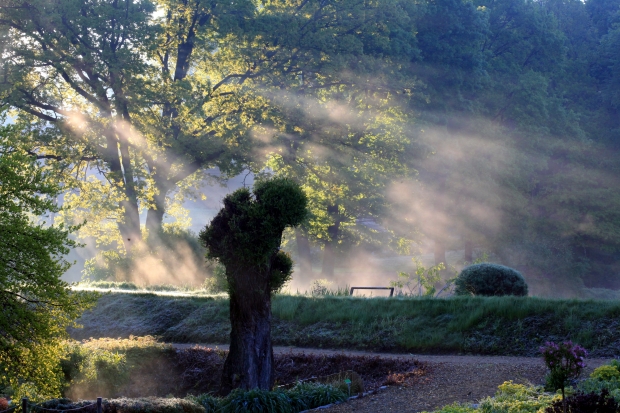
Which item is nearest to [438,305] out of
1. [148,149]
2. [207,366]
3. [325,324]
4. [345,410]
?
[325,324]

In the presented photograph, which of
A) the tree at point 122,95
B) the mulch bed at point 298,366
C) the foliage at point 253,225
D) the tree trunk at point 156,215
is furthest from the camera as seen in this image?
the tree trunk at point 156,215

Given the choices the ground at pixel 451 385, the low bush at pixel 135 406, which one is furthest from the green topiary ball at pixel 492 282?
the low bush at pixel 135 406

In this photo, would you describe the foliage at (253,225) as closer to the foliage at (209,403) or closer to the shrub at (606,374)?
the foliage at (209,403)

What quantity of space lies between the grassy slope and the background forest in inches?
335

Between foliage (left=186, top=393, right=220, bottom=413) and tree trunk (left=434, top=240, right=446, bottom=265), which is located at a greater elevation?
tree trunk (left=434, top=240, right=446, bottom=265)

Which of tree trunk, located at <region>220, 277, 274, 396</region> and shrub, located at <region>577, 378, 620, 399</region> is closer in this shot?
shrub, located at <region>577, 378, 620, 399</region>

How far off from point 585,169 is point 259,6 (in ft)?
67.0

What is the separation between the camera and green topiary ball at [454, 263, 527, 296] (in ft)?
54.0

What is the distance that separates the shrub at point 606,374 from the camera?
8.23m

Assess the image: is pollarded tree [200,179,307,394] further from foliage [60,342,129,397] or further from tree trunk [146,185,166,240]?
tree trunk [146,185,166,240]

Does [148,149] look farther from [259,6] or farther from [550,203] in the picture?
[550,203]

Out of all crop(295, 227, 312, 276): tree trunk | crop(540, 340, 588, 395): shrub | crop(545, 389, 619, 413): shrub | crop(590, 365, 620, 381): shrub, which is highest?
crop(295, 227, 312, 276): tree trunk

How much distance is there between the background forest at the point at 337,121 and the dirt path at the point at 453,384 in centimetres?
1696

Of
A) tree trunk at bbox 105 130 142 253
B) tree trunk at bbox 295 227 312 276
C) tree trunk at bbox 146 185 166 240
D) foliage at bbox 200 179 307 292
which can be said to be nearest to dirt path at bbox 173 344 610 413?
foliage at bbox 200 179 307 292
